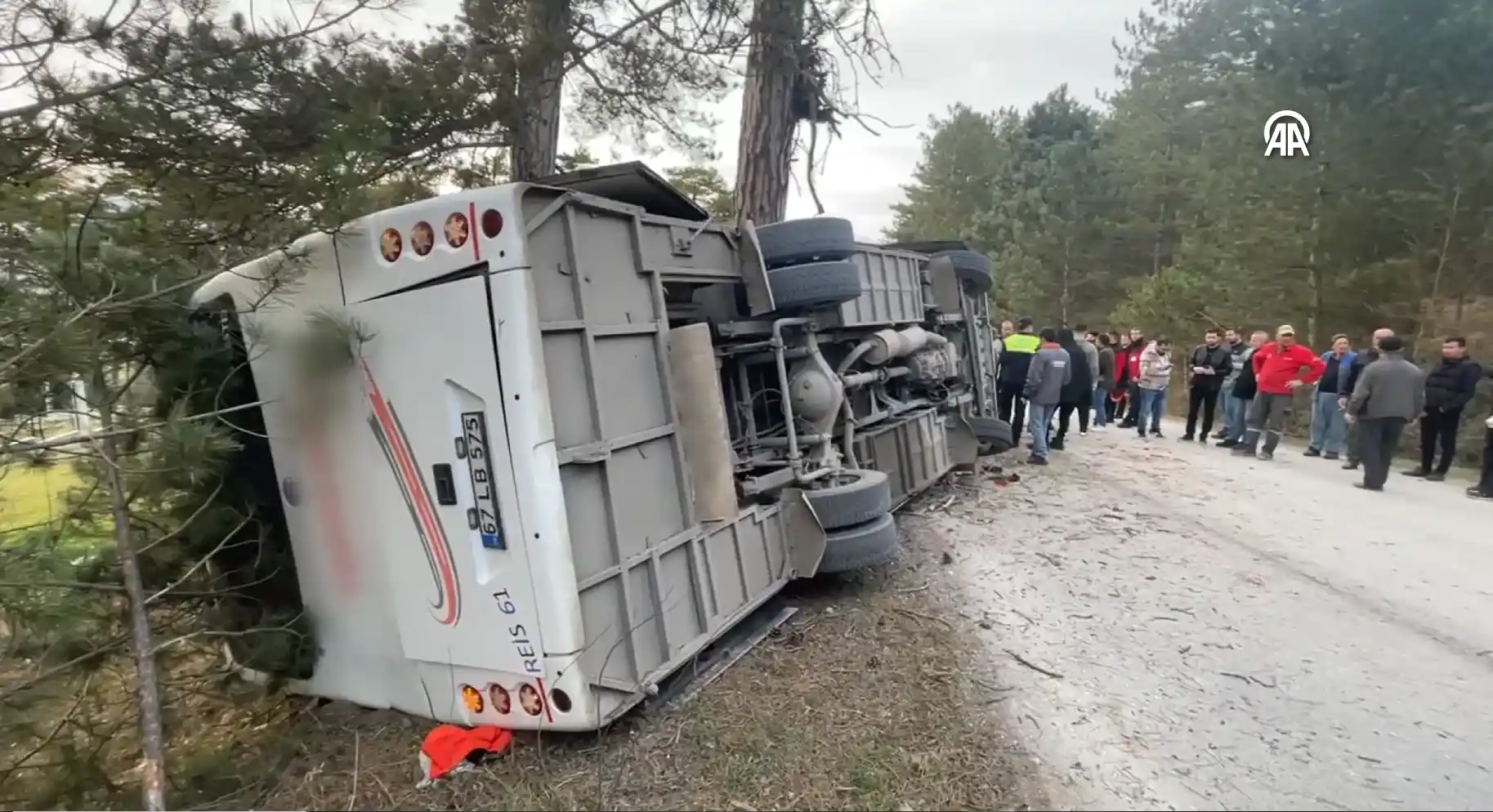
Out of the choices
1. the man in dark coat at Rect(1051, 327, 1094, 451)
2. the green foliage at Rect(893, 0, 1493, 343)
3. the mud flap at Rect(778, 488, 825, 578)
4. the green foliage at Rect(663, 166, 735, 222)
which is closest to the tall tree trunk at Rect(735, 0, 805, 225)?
the green foliage at Rect(663, 166, 735, 222)

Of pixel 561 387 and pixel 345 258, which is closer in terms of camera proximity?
pixel 561 387

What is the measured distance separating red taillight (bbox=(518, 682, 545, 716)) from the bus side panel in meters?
0.07

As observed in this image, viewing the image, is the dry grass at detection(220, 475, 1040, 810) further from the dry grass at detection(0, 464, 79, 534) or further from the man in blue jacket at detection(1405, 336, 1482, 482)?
the man in blue jacket at detection(1405, 336, 1482, 482)

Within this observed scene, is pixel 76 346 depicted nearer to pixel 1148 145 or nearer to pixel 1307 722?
pixel 1307 722

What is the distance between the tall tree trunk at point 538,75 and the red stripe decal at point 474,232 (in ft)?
10.2

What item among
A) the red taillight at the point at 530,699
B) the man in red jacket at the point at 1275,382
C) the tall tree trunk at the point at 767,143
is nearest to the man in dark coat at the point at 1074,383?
the man in red jacket at the point at 1275,382

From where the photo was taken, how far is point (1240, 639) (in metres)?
4.19

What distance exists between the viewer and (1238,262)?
653 inches

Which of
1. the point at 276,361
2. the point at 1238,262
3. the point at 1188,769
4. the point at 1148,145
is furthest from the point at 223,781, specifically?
the point at 1148,145

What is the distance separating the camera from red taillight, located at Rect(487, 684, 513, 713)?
3238mm

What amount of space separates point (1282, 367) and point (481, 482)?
31.7 ft

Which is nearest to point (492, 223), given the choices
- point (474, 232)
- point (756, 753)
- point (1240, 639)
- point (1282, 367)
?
point (474, 232)

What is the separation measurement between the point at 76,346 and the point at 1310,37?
15659 mm

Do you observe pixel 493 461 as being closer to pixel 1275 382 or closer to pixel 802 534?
pixel 802 534
